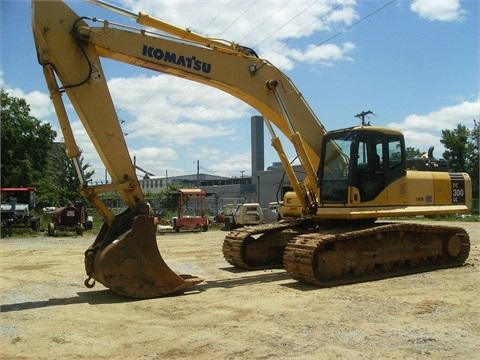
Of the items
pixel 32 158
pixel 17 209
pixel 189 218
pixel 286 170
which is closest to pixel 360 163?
pixel 286 170

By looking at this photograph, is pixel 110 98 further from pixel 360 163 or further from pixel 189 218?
pixel 189 218

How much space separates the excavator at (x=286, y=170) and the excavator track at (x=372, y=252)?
0.03m

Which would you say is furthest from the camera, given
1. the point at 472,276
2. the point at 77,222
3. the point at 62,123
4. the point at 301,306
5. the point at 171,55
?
the point at 77,222

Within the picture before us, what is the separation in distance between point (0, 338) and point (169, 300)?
264 centimetres

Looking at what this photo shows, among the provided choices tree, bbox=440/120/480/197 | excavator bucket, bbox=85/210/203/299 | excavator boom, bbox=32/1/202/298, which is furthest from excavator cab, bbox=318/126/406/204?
tree, bbox=440/120/480/197

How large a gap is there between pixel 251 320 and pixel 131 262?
222 centimetres

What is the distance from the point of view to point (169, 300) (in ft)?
26.1

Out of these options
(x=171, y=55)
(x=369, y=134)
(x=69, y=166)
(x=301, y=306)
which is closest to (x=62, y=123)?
(x=171, y=55)

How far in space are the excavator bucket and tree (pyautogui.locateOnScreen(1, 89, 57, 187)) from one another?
115ft

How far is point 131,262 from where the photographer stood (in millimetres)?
7844

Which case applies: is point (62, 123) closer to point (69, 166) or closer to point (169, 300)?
point (169, 300)

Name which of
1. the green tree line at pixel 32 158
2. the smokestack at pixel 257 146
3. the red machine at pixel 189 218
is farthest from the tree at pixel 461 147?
the red machine at pixel 189 218

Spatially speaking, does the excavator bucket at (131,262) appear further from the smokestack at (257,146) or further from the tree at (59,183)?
the smokestack at (257,146)

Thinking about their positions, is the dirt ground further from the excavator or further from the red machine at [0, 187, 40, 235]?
the red machine at [0, 187, 40, 235]
